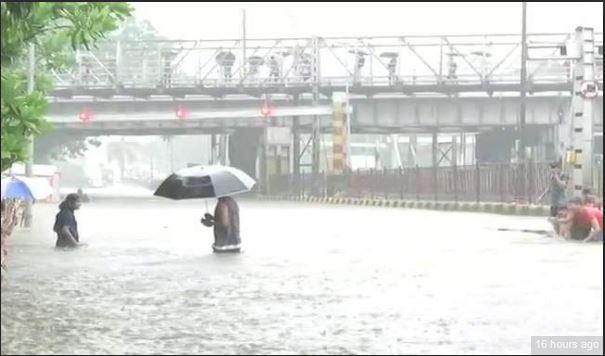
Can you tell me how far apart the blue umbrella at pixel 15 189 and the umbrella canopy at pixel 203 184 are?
99.0 inches

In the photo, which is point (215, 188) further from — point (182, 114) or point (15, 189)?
point (182, 114)

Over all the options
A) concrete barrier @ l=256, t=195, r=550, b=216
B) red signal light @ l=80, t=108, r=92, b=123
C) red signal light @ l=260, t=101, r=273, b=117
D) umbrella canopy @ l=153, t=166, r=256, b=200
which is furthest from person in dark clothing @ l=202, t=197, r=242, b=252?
red signal light @ l=80, t=108, r=92, b=123

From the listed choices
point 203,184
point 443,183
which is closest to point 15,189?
point 203,184

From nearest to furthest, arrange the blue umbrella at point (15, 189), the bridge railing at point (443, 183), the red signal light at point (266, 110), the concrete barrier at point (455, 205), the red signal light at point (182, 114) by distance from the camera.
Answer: the blue umbrella at point (15, 189), the concrete barrier at point (455, 205), the bridge railing at point (443, 183), the red signal light at point (182, 114), the red signal light at point (266, 110)

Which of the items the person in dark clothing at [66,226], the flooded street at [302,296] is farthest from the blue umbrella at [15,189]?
the flooded street at [302,296]

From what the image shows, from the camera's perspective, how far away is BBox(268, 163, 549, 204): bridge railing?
94.2 feet

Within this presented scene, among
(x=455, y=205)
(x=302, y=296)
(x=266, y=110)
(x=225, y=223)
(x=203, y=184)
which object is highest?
(x=266, y=110)

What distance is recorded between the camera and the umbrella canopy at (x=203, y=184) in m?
13.5

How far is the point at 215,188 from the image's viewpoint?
44.1 ft

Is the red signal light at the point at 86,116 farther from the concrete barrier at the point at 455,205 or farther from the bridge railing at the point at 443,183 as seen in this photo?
the concrete barrier at the point at 455,205

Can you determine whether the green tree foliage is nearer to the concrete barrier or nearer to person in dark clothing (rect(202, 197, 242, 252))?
person in dark clothing (rect(202, 197, 242, 252))

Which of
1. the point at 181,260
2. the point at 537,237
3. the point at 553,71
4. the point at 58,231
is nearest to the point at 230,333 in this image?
the point at 181,260

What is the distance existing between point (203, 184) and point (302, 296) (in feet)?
14.9

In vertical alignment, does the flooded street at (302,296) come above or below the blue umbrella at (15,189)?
below
